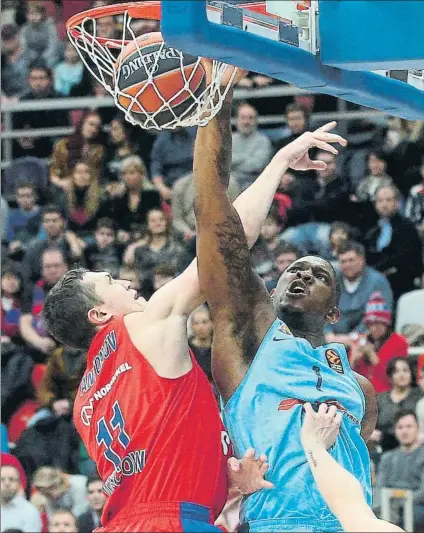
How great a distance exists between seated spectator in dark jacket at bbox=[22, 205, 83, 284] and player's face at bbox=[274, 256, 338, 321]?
20.7 feet

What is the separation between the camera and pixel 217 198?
541 cm

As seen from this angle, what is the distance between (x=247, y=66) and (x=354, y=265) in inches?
238

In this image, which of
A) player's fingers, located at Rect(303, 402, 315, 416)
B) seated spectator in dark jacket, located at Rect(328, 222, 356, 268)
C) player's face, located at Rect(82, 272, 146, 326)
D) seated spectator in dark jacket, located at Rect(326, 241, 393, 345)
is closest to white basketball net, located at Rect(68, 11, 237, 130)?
player's face, located at Rect(82, 272, 146, 326)

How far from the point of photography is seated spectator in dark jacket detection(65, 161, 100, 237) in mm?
12523

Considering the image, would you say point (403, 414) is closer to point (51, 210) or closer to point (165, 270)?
point (165, 270)

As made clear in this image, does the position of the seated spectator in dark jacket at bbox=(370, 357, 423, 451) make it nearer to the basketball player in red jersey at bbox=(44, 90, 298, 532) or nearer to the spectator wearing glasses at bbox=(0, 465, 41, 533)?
the spectator wearing glasses at bbox=(0, 465, 41, 533)

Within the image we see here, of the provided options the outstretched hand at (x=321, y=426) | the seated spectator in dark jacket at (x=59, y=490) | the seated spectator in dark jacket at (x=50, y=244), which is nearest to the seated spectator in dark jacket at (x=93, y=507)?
the seated spectator in dark jacket at (x=59, y=490)

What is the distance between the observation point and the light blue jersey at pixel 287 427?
5387mm

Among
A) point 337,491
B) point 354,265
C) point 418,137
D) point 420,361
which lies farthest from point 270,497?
point 418,137

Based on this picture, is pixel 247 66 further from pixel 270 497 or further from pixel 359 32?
pixel 270 497

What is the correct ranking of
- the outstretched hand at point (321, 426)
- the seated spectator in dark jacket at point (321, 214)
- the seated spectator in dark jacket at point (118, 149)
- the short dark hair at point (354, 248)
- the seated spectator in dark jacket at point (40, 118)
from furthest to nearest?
the seated spectator in dark jacket at point (40, 118) < the seated spectator in dark jacket at point (118, 149) < the seated spectator in dark jacket at point (321, 214) < the short dark hair at point (354, 248) < the outstretched hand at point (321, 426)

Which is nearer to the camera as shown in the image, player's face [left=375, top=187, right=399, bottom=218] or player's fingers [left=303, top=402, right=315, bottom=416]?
player's fingers [left=303, top=402, right=315, bottom=416]

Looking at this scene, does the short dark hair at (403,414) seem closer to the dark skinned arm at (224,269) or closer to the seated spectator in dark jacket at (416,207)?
the seated spectator in dark jacket at (416,207)

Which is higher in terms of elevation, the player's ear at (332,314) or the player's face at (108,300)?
the player's face at (108,300)
